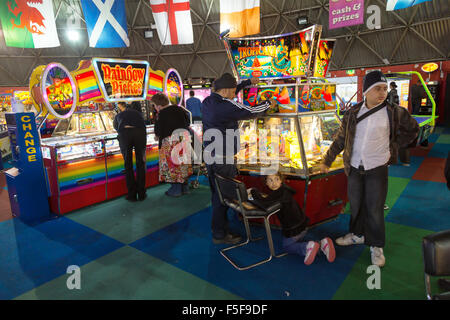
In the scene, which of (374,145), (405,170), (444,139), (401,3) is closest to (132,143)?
(374,145)

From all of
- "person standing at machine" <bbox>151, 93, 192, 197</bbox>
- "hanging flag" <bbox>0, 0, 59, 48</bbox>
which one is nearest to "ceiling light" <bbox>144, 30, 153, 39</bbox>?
"hanging flag" <bbox>0, 0, 59, 48</bbox>

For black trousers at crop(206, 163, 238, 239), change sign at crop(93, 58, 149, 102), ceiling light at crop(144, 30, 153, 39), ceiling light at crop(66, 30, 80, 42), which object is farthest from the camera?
ceiling light at crop(144, 30, 153, 39)

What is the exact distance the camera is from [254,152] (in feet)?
13.3

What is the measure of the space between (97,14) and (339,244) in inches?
217

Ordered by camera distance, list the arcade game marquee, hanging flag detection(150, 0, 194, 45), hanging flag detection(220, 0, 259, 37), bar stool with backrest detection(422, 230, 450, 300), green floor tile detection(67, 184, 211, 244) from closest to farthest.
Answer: bar stool with backrest detection(422, 230, 450, 300) → green floor tile detection(67, 184, 211, 244) → the arcade game marquee → hanging flag detection(220, 0, 259, 37) → hanging flag detection(150, 0, 194, 45)

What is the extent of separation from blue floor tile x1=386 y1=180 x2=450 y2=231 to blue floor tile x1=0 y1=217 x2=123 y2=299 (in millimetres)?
3660

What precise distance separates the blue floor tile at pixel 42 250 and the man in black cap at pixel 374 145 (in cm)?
272

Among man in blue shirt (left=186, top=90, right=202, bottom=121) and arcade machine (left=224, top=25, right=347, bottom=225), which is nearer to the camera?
arcade machine (left=224, top=25, right=347, bottom=225)

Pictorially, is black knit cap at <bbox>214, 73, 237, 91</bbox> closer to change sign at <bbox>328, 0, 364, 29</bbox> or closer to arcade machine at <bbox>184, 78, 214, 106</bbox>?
change sign at <bbox>328, 0, 364, 29</bbox>

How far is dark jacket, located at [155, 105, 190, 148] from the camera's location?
197 inches

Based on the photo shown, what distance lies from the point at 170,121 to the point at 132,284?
289 centimetres

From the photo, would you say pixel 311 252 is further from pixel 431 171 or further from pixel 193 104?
pixel 193 104

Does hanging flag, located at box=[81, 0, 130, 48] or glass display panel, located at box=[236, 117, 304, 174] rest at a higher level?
hanging flag, located at box=[81, 0, 130, 48]

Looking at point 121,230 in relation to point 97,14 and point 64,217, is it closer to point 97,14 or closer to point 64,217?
point 64,217
